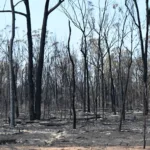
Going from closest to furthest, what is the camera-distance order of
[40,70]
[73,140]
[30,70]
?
1. [73,140]
2. [30,70]
3. [40,70]

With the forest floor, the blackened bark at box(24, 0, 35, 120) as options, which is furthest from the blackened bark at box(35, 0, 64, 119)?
the forest floor

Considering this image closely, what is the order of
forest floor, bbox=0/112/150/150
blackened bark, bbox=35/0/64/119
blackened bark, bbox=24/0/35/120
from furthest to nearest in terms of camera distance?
blackened bark, bbox=35/0/64/119 → blackened bark, bbox=24/0/35/120 → forest floor, bbox=0/112/150/150

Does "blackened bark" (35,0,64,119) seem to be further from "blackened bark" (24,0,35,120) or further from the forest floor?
the forest floor

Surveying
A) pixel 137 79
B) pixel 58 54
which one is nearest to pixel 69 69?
pixel 58 54

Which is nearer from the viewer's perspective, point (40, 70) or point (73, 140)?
point (73, 140)

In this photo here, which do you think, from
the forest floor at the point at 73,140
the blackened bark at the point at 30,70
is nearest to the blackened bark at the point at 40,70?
the blackened bark at the point at 30,70

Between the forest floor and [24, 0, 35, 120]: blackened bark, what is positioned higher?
[24, 0, 35, 120]: blackened bark

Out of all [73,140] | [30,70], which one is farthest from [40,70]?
[73,140]

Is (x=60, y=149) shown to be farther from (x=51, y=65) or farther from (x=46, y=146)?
(x=51, y=65)

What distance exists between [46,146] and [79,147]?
3.35 ft

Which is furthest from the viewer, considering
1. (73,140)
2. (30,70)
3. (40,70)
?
(40,70)

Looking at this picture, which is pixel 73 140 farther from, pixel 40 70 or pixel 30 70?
pixel 40 70

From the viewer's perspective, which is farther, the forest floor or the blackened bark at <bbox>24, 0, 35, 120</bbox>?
the blackened bark at <bbox>24, 0, 35, 120</bbox>

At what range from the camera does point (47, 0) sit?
22.3m
